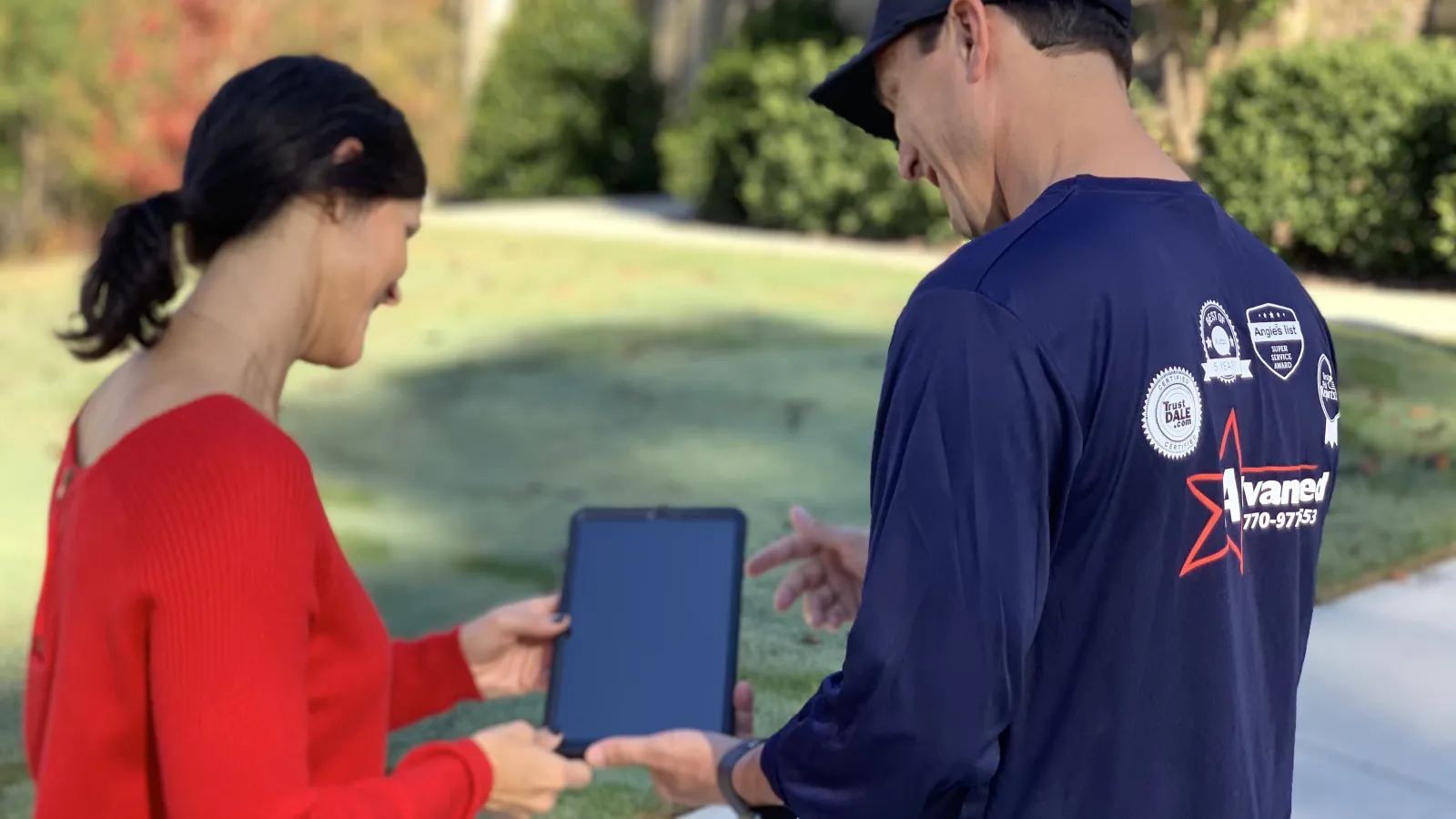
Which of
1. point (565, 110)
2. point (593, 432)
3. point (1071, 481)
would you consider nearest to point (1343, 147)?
point (593, 432)

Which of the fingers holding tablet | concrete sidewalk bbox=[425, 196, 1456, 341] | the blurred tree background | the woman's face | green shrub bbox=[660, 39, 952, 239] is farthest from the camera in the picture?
green shrub bbox=[660, 39, 952, 239]

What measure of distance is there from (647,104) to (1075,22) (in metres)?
22.4

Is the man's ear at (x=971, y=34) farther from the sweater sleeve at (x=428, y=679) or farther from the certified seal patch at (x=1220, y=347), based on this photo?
the sweater sleeve at (x=428, y=679)

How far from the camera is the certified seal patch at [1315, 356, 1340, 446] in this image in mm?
1582

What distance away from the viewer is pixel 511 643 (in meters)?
2.44

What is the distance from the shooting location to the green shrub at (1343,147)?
37.4 feet

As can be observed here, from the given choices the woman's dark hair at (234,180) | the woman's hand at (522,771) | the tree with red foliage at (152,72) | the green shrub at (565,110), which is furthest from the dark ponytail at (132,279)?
the green shrub at (565,110)

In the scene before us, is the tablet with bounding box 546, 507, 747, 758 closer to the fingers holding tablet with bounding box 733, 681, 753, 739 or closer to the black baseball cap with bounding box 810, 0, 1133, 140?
the fingers holding tablet with bounding box 733, 681, 753, 739

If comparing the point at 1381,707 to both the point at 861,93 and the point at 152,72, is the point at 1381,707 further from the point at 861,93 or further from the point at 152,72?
the point at 152,72

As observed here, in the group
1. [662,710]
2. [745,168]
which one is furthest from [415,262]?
[662,710]

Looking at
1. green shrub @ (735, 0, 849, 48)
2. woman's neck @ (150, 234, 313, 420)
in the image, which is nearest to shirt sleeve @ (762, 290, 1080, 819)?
woman's neck @ (150, 234, 313, 420)

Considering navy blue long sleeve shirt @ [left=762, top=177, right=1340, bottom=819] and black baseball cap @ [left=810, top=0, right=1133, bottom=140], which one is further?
black baseball cap @ [left=810, top=0, right=1133, bottom=140]

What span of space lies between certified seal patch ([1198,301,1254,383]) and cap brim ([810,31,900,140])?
18.7 inches

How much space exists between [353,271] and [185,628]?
62cm
